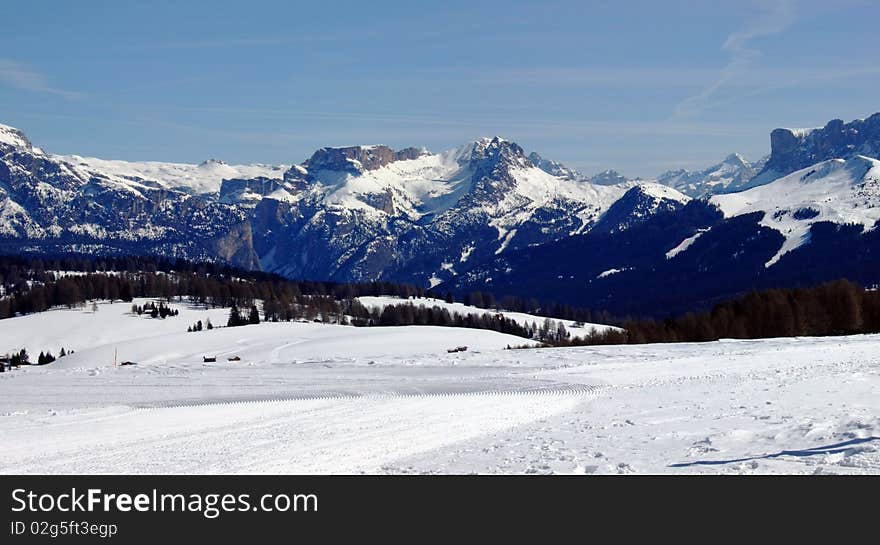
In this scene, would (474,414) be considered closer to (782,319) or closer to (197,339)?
(782,319)

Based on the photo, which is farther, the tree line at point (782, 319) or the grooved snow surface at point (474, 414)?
the tree line at point (782, 319)

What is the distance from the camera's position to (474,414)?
30391mm

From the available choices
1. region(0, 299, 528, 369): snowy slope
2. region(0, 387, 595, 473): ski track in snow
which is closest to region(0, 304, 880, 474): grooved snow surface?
region(0, 387, 595, 473): ski track in snow

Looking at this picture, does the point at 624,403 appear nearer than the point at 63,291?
Yes

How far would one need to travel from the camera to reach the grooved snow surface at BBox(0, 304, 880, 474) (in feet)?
67.1

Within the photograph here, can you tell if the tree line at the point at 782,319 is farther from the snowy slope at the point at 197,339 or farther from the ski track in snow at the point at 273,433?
the ski track in snow at the point at 273,433

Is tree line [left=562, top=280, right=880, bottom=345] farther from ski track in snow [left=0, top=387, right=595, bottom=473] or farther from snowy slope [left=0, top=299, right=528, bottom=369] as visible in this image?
ski track in snow [left=0, top=387, right=595, bottom=473]

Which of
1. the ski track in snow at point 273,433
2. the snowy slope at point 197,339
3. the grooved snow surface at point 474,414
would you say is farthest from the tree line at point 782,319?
the ski track in snow at point 273,433

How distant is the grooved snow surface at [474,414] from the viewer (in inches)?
805

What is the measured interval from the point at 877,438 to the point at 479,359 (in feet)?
124
